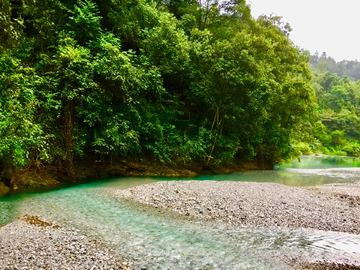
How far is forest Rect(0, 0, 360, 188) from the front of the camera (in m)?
12.1

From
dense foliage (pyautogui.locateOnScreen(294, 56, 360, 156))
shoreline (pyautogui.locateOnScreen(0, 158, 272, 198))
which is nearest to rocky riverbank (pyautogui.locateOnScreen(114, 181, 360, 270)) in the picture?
shoreline (pyautogui.locateOnScreen(0, 158, 272, 198))

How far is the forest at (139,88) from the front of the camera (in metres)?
12.1

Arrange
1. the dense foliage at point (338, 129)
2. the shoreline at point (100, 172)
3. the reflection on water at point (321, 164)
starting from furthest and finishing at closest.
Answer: the dense foliage at point (338, 129) → the reflection on water at point (321, 164) → the shoreline at point (100, 172)

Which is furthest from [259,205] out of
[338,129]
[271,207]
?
[338,129]

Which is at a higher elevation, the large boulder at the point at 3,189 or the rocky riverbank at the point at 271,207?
the large boulder at the point at 3,189

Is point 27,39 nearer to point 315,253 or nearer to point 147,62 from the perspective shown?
point 147,62

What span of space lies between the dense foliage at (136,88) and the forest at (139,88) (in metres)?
0.07

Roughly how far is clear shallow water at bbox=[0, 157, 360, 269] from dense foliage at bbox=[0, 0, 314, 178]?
4.34 metres

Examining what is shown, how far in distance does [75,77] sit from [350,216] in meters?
13.7

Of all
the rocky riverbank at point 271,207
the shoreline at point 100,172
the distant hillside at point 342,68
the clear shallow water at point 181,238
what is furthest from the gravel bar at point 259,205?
the distant hillside at point 342,68

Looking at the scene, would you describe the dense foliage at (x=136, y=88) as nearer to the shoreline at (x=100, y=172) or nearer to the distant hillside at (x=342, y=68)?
the shoreline at (x=100, y=172)

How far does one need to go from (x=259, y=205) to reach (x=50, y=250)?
22.9ft

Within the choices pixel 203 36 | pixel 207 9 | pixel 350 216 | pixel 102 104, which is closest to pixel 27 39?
pixel 102 104

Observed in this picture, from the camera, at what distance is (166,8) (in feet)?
90.7
